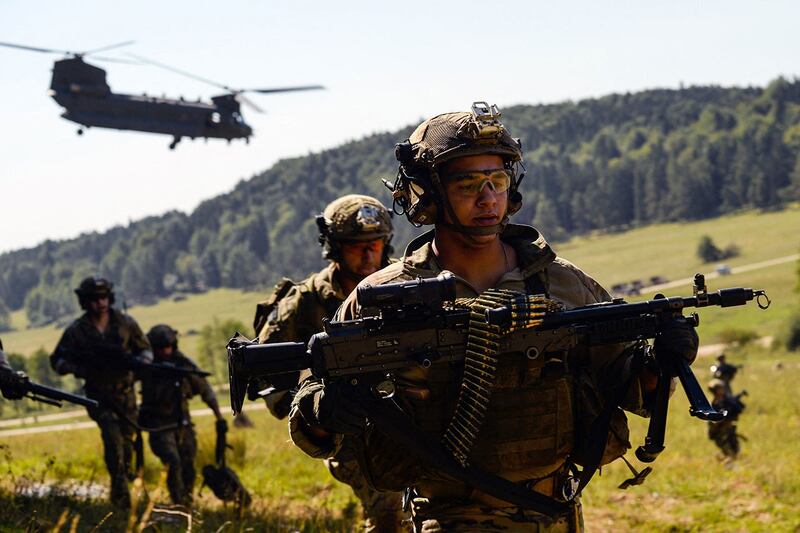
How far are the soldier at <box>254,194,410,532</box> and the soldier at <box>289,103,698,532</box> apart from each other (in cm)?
247

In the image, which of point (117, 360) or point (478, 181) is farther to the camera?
point (117, 360)

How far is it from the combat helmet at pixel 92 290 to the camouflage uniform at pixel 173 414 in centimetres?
109

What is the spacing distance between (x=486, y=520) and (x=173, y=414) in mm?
8030

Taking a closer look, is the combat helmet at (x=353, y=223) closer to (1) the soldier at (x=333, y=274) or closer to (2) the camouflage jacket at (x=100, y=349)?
(1) the soldier at (x=333, y=274)

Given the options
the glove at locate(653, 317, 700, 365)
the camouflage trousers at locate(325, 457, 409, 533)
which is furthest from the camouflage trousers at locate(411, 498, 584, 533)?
the camouflage trousers at locate(325, 457, 409, 533)

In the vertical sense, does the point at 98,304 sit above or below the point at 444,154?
below

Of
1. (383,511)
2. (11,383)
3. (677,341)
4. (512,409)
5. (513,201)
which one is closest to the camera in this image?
(677,341)

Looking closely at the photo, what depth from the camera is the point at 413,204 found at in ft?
16.5

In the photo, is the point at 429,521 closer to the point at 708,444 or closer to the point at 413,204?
the point at 413,204

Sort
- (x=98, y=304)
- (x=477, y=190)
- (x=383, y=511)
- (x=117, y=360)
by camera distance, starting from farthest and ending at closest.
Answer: (x=98, y=304)
(x=117, y=360)
(x=383, y=511)
(x=477, y=190)

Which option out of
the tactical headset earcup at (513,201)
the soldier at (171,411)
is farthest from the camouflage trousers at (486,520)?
the soldier at (171,411)

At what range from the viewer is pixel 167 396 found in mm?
12102

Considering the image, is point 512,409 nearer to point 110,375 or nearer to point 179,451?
point 179,451

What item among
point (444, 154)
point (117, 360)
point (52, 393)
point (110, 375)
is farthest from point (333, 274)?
point (110, 375)
